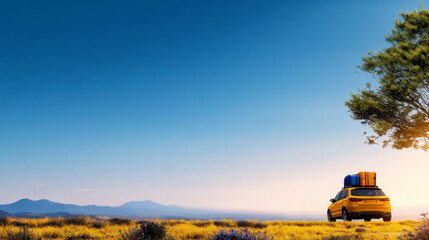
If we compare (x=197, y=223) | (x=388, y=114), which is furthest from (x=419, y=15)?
(x=197, y=223)

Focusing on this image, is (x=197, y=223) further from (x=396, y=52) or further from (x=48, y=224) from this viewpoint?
(x=396, y=52)

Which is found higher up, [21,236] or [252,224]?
[21,236]

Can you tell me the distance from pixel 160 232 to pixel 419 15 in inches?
902

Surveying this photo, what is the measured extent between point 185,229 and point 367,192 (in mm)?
11337

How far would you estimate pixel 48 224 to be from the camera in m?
15.8

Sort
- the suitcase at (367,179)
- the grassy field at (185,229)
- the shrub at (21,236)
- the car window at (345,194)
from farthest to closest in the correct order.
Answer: the suitcase at (367,179), the car window at (345,194), the grassy field at (185,229), the shrub at (21,236)

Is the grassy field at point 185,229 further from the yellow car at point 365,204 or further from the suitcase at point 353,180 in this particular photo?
the suitcase at point 353,180

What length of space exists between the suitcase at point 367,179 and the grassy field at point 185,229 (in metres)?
3.95

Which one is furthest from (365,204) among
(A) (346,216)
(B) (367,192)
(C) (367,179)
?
(C) (367,179)

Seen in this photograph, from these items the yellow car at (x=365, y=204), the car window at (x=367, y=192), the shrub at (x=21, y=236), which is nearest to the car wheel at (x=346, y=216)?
the yellow car at (x=365, y=204)

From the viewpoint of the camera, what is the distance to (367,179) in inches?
840

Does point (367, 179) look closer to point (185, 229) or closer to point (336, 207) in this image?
point (336, 207)

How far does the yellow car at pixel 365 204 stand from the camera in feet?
65.2

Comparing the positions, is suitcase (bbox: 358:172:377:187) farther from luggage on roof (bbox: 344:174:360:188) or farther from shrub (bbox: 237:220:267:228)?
shrub (bbox: 237:220:267:228)
